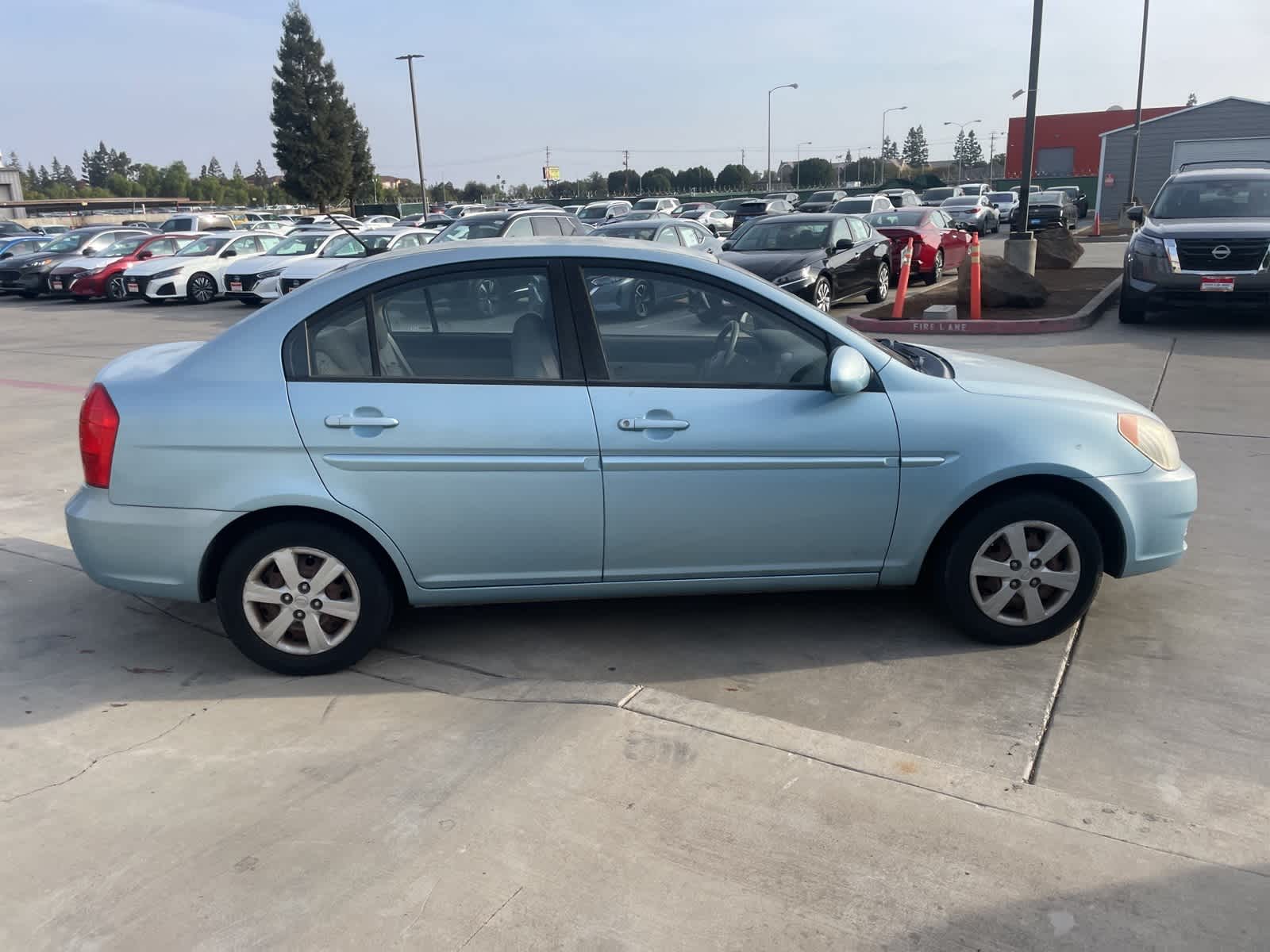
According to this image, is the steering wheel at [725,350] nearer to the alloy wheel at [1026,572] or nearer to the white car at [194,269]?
the alloy wheel at [1026,572]

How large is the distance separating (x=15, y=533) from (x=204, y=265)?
55.3ft

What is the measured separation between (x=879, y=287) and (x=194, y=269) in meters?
14.1

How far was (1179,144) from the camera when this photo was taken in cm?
4350

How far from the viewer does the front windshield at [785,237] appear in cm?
1511

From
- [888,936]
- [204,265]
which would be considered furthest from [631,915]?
[204,265]

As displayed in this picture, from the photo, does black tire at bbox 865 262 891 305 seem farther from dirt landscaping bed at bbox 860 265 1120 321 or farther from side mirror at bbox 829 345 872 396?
side mirror at bbox 829 345 872 396

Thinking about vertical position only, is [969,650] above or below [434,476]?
below

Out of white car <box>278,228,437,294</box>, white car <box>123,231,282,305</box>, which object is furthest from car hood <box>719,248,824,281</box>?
white car <box>123,231,282,305</box>

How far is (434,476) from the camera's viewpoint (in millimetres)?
3830

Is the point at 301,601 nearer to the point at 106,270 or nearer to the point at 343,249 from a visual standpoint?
the point at 343,249

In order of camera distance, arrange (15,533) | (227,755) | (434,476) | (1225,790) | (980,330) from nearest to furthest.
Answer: (1225,790), (227,755), (434,476), (15,533), (980,330)

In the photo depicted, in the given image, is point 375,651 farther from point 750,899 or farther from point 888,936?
point 888,936

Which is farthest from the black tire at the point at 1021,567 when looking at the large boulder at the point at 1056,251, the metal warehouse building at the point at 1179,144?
the metal warehouse building at the point at 1179,144

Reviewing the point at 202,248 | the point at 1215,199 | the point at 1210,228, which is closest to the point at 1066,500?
the point at 1210,228
